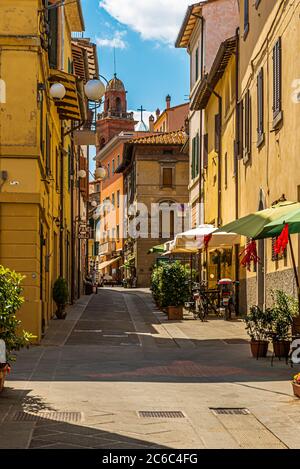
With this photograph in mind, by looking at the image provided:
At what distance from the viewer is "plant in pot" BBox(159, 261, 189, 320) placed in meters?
24.1

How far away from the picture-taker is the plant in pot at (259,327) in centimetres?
1341

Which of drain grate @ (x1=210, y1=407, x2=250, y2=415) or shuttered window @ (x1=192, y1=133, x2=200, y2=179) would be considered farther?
shuttered window @ (x1=192, y1=133, x2=200, y2=179)

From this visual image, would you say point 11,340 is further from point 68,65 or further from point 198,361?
point 68,65

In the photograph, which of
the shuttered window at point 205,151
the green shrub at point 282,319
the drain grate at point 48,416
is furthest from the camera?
the shuttered window at point 205,151

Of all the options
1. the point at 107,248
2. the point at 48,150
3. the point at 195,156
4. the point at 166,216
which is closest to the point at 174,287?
the point at 48,150

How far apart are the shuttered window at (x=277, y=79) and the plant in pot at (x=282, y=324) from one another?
548 cm

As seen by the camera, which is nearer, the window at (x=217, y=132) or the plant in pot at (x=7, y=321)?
the plant in pot at (x=7, y=321)

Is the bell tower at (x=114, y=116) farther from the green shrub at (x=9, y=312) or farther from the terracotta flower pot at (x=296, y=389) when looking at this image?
the terracotta flower pot at (x=296, y=389)

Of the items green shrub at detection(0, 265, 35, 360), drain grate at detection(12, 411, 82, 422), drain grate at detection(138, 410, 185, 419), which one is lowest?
drain grate at detection(138, 410, 185, 419)

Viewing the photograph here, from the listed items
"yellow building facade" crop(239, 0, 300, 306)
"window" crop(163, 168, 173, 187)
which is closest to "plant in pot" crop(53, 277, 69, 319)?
"yellow building facade" crop(239, 0, 300, 306)

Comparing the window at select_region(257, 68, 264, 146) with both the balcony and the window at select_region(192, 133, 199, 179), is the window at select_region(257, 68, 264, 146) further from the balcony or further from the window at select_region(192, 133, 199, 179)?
the balcony

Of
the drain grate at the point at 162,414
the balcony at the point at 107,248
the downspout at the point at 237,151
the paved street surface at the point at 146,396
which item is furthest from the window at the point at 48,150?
the balcony at the point at 107,248

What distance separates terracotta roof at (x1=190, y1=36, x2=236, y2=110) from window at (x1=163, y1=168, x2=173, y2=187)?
2426 centimetres

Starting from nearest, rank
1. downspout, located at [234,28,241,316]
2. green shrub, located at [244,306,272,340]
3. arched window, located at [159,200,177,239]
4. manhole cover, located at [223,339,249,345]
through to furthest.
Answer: green shrub, located at [244,306,272,340] → manhole cover, located at [223,339,249,345] → downspout, located at [234,28,241,316] → arched window, located at [159,200,177,239]
